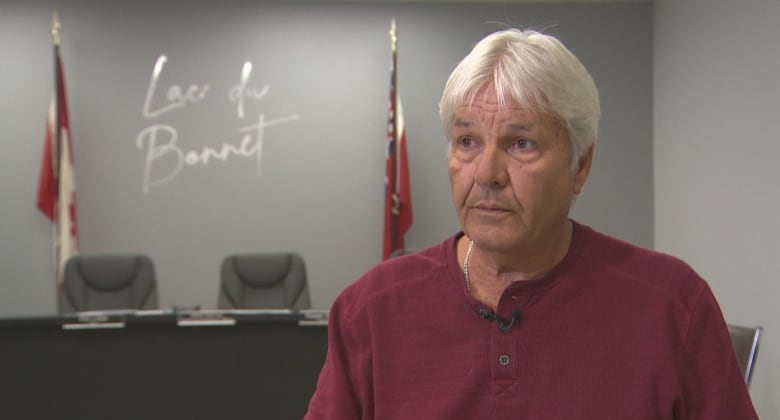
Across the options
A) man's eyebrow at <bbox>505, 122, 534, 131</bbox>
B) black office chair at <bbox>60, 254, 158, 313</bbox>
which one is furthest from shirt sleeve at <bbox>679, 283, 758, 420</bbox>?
black office chair at <bbox>60, 254, 158, 313</bbox>

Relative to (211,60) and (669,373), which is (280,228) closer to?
(211,60)

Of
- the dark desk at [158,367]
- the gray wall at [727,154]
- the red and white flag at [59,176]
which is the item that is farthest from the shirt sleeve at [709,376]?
the red and white flag at [59,176]

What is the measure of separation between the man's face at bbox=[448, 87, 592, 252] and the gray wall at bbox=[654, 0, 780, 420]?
392 cm

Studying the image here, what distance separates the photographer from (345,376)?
1.30 metres

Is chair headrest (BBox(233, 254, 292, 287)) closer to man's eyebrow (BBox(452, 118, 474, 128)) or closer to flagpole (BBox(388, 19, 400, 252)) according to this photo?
flagpole (BBox(388, 19, 400, 252))

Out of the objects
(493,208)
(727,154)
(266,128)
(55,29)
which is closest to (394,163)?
(266,128)

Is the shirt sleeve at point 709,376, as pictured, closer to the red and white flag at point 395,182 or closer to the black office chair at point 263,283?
the black office chair at point 263,283

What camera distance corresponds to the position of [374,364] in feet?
4.19

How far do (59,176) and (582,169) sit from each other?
19.5 ft

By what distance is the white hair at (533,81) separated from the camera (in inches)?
47.3

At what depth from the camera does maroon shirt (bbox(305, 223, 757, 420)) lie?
3.98 feet

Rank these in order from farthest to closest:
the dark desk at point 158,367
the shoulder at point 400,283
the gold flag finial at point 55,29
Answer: the gold flag finial at point 55,29 < the dark desk at point 158,367 < the shoulder at point 400,283

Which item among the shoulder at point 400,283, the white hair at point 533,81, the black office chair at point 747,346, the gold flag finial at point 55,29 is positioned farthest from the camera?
the gold flag finial at point 55,29

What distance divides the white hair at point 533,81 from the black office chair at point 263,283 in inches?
176
